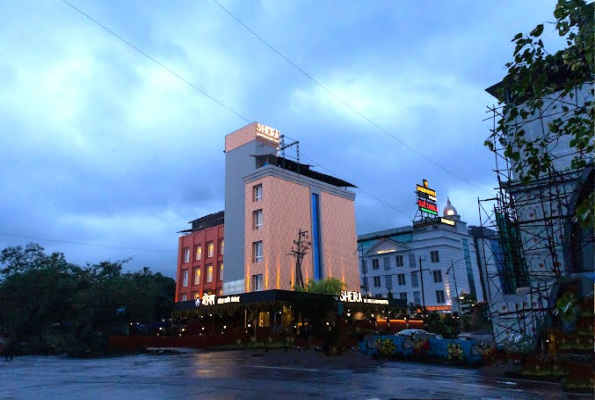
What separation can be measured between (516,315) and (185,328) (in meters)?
37.2

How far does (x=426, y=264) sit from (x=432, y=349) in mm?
44509

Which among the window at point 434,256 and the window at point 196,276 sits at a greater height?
the window at point 434,256

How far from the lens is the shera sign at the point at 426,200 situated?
2916 inches

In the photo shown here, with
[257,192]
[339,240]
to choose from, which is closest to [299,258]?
[257,192]

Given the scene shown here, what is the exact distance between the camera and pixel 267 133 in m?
62.1

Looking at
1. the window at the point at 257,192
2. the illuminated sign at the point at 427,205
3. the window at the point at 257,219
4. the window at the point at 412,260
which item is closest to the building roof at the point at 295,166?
the window at the point at 257,192

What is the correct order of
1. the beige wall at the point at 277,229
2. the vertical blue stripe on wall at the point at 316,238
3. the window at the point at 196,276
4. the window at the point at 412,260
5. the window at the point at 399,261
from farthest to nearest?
the window at the point at 399,261
the window at the point at 412,260
the window at the point at 196,276
the vertical blue stripe on wall at the point at 316,238
the beige wall at the point at 277,229

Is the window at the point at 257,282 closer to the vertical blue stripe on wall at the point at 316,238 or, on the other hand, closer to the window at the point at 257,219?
the window at the point at 257,219

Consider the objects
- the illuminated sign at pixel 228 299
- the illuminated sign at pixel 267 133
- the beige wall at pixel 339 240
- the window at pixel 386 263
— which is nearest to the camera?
the illuminated sign at pixel 228 299

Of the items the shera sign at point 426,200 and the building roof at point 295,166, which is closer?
the building roof at point 295,166

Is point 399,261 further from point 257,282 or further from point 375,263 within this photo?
point 257,282

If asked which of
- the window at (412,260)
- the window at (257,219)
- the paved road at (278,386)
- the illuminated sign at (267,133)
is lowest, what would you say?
the paved road at (278,386)

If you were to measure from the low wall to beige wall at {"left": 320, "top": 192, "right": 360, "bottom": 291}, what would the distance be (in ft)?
96.6

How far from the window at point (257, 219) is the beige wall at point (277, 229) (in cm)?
38
